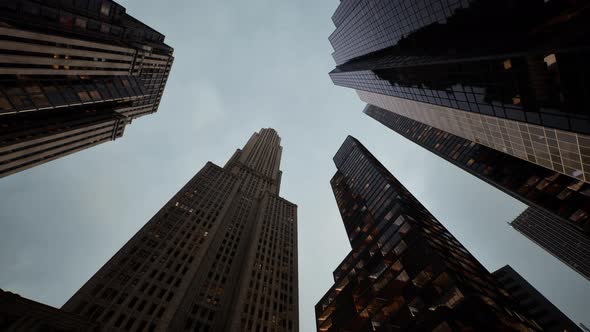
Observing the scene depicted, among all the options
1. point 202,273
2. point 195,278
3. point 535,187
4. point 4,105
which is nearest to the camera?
point 4,105

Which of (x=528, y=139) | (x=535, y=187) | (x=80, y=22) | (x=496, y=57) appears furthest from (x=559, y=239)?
(x=80, y=22)

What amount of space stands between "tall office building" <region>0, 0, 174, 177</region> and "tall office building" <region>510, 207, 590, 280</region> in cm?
15339

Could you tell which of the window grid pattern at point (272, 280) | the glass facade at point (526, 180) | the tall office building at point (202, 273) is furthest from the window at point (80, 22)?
the glass facade at point (526, 180)

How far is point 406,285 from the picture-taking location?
39.2 meters

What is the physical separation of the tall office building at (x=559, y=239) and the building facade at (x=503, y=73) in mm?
92394

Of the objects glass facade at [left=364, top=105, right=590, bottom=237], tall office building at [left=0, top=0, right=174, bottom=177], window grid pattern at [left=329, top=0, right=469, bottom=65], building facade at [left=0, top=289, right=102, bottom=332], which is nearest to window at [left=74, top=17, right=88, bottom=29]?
tall office building at [left=0, top=0, right=174, bottom=177]

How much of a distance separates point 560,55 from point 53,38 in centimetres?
6727

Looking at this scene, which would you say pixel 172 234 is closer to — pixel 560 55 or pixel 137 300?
pixel 137 300

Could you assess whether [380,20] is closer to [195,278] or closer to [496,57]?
[496,57]

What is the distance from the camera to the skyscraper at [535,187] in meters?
43.3

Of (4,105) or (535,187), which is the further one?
(535,187)

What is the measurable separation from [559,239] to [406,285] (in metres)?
119

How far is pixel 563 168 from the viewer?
32594mm

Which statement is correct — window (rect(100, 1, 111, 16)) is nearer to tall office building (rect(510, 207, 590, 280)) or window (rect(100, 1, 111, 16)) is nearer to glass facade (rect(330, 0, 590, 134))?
glass facade (rect(330, 0, 590, 134))
